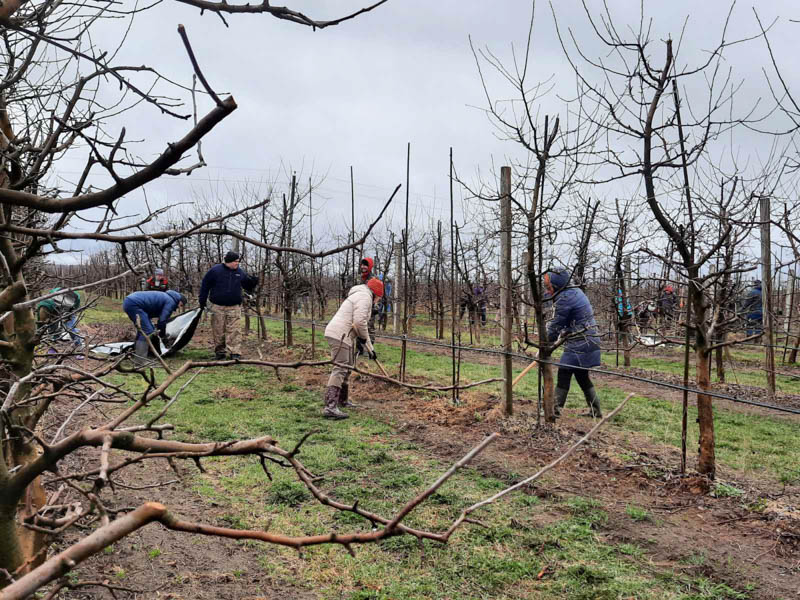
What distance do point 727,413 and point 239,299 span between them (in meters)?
7.95

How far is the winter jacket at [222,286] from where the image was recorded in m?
10.5

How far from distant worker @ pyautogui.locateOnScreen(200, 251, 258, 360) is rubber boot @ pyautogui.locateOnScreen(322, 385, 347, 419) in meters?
4.15

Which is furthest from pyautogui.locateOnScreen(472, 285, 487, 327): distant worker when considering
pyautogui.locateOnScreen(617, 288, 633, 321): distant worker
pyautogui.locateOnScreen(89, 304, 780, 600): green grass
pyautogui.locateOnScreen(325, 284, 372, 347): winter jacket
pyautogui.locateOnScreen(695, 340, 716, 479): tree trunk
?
pyautogui.locateOnScreen(695, 340, 716, 479): tree trunk

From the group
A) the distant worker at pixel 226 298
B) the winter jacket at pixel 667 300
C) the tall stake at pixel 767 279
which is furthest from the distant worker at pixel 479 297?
the distant worker at pixel 226 298

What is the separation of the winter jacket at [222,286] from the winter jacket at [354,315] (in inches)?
167

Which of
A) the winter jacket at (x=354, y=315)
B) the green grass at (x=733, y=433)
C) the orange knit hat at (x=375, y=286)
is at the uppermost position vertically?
the orange knit hat at (x=375, y=286)

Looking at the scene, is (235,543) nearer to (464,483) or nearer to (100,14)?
(464,483)

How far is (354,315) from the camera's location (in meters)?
6.85

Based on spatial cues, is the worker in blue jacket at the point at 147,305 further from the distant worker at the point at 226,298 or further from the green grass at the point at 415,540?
the green grass at the point at 415,540

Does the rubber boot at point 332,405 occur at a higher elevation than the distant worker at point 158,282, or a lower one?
lower

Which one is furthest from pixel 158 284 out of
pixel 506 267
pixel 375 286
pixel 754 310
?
pixel 754 310

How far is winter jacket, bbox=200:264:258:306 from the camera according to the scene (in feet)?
34.3

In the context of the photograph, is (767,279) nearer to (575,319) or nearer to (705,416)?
(575,319)

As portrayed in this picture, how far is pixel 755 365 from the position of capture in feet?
39.8
